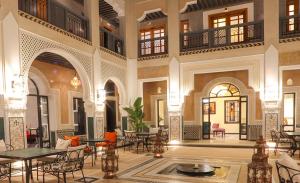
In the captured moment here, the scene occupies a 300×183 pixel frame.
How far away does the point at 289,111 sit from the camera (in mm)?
10344

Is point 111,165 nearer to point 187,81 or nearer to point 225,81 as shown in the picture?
point 187,81

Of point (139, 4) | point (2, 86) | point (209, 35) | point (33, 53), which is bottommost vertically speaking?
point (2, 86)

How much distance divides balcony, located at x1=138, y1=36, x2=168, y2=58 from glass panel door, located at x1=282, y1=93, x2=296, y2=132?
18.0 feet

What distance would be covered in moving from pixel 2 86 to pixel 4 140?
1.19 meters

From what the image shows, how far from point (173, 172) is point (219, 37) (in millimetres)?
6471

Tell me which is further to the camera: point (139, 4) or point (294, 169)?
point (139, 4)

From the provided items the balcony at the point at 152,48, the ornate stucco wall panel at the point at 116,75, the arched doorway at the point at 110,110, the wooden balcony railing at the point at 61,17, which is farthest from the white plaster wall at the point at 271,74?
the arched doorway at the point at 110,110

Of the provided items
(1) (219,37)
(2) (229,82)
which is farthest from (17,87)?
(2) (229,82)

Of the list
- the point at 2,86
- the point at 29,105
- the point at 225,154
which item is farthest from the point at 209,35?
the point at 29,105

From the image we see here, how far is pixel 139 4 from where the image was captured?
11133 mm

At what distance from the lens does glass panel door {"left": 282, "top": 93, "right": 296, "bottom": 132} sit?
1009 cm

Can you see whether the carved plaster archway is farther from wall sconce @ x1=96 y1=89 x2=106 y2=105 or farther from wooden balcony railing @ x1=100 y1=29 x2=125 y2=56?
wall sconce @ x1=96 y1=89 x2=106 y2=105

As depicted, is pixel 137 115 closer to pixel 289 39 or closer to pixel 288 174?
pixel 289 39

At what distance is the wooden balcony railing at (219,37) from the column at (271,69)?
1.58 feet
